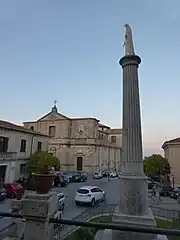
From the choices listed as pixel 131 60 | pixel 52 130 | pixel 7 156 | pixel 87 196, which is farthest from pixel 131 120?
pixel 52 130

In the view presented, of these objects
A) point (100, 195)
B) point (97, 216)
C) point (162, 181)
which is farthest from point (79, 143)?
point (97, 216)

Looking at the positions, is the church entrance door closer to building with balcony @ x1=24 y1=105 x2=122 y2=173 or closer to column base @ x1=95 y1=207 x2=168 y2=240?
building with balcony @ x1=24 y1=105 x2=122 y2=173

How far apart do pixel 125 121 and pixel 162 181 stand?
20.2 metres

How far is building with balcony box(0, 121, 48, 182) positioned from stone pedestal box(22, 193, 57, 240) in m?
20.2

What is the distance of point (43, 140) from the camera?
98.3 ft

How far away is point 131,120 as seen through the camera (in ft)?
27.3

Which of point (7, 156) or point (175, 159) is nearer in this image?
point (7, 156)

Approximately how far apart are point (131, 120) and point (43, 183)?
19.1 feet

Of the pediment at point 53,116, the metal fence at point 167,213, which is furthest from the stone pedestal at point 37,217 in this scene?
the pediment at point 53,116

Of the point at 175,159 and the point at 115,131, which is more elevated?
the point at 115,131

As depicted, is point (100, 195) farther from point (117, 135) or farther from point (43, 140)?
point (117, 135)

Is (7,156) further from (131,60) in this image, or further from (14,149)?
(131,60)

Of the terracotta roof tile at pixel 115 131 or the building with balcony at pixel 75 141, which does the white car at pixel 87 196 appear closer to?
the building with balcony at pixel 75 141

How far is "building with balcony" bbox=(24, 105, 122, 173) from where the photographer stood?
40656mm
